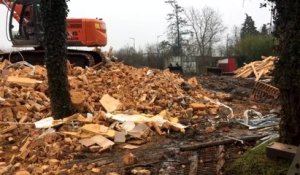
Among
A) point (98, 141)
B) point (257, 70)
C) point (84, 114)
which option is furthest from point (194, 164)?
point (257, 70)

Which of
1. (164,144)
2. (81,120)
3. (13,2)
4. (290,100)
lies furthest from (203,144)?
(13,2)

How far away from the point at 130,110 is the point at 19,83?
8.93ft

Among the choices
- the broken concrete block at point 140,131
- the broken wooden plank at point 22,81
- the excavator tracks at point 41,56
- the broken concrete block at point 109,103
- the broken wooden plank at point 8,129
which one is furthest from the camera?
the excavator tracks at point 41,56

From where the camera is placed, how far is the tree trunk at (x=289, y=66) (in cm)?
491

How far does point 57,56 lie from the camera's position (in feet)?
28.9

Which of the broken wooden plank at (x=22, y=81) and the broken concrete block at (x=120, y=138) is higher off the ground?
the broken wooden plank at (x=22, y=81)

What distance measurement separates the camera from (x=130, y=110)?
31.8 ft

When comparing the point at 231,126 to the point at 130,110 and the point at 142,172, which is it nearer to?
the point at 130,110

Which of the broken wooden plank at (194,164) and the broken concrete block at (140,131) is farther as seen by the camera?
the broken concrete block at (140,131)

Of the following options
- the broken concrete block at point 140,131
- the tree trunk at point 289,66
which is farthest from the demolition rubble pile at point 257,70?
the tree trunk at point 289,66

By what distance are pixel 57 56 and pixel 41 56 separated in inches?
281

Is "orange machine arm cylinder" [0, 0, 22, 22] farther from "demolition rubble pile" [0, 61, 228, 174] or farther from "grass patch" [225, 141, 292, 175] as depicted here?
"grass patch" [225, 141, 292, 175]

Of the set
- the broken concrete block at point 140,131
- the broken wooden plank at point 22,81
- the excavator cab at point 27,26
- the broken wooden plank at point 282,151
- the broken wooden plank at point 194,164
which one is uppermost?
the excavator cab at point 27,26

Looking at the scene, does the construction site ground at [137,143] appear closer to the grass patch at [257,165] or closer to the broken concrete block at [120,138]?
the broken concrete block at [120,138]
